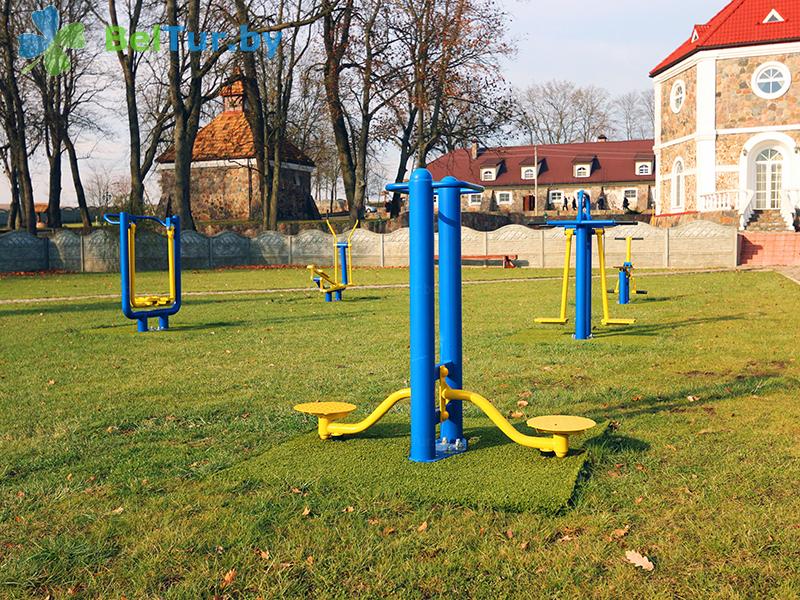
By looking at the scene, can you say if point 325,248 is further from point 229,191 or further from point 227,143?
point 227,143

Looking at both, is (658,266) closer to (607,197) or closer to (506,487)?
(506,487)

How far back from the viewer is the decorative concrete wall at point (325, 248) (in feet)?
103

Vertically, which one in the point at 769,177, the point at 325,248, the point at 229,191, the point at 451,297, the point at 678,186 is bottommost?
the point at 451,297

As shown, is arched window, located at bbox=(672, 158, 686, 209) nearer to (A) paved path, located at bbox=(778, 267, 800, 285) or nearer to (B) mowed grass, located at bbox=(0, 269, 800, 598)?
(A) paved path, located at bbox=(778, 267, 800, 285)

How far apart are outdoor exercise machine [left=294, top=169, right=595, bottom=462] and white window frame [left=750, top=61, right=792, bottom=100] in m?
37.7

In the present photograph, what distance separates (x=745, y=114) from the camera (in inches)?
1519

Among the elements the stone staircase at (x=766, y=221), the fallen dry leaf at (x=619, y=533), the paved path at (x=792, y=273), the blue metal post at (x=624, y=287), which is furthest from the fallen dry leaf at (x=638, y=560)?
the stone staircase at (x=766, y=221)

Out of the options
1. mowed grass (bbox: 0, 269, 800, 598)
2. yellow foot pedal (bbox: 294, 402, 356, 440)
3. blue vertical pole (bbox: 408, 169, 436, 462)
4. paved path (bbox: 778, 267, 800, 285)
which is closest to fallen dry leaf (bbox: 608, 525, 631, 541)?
mowed grass (bbox: 0, 269, 800, 598)

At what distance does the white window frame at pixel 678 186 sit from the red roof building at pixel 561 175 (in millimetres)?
29180

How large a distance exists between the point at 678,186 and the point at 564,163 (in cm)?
3353

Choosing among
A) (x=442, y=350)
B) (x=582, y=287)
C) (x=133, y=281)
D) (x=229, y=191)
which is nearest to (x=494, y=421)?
(x=442, y=350)

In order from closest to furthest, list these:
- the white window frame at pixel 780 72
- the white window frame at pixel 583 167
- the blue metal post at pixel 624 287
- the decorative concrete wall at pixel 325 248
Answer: the blue metal post at pixel 624 287 → the decorative concrete wall at pixel 325 248 → the white window frame at pixel 780 72 → the white window frame at pixel 583 167

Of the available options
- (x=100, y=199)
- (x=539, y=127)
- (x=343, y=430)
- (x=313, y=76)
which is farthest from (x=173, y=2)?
(x=100, y=199)

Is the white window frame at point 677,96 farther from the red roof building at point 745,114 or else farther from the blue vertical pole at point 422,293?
the blue vertical pole at point 422,293
